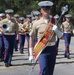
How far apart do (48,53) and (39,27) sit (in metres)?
0.58

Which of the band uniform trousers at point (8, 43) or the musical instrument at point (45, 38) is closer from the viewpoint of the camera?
the musical instrument at point (45, 38)

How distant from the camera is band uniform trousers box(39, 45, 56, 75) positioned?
7.63 meters

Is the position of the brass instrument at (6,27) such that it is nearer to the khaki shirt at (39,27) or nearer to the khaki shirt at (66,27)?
the khaki shirt at (66,27)

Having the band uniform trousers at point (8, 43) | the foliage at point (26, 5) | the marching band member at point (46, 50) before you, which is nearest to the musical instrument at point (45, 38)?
the marching band member at point (46, 50)

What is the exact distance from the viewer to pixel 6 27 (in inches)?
481

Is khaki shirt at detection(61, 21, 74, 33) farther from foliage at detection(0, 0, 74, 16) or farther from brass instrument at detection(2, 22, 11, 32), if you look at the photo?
foliage at detection(0, 0, 74, 16)

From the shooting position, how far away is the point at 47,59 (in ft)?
25.1

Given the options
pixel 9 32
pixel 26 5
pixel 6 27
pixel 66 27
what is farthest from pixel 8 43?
pixel 26 5

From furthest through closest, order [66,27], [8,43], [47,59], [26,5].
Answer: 1. [26,5]
2. [66,27]
3. [8,43]
4. [47,59]

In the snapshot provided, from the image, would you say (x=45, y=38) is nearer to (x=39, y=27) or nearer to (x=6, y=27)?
(x=39, y=27)

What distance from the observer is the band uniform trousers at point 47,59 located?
25.0 ft

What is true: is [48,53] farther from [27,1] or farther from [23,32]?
[27,1]

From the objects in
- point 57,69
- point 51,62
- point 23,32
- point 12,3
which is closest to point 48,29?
point 51,62

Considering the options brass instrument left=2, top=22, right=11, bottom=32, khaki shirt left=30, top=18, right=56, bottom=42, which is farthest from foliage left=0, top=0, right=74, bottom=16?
khaki shirt left=30, top=18, right=56, bottom=42
